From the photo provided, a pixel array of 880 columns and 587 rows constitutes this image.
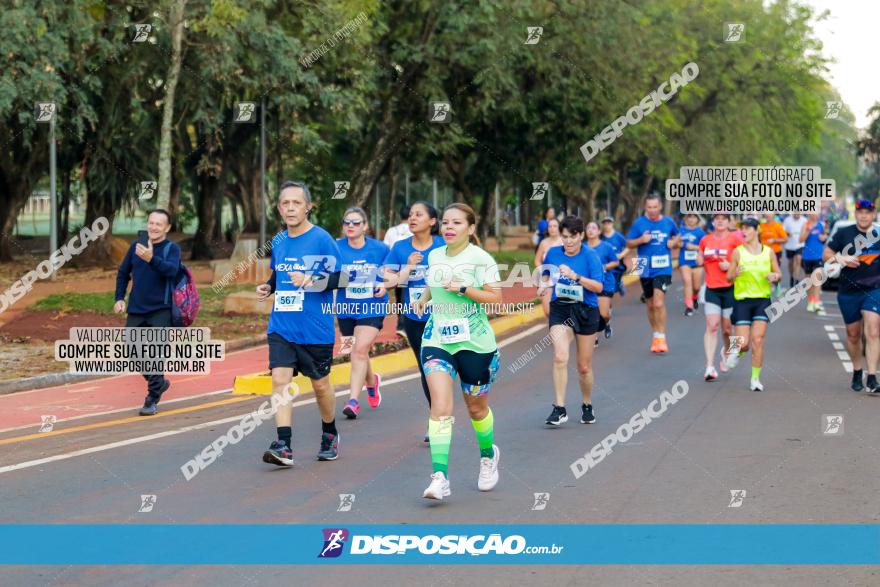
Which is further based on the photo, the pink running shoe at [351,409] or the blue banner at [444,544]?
the pink running shoe at [351,409]

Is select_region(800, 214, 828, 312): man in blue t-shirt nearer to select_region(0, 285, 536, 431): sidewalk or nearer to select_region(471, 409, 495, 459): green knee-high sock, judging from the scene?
select_region(0, 285, 536, 431): sidewalk

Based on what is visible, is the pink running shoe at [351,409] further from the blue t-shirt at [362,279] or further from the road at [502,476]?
the blue t-shirt at [362,279]

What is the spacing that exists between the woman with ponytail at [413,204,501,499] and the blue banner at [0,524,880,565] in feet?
3.19

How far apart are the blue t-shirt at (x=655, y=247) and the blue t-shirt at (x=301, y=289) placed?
29.2 feet

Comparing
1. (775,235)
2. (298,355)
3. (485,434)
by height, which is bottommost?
(485,434)

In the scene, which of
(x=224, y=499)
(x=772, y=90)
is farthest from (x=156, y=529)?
(x=772, y=90)

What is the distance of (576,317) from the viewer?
11.4 meters

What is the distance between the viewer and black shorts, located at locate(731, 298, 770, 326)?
13.6 metres

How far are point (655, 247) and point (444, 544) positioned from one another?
1108 centimetres

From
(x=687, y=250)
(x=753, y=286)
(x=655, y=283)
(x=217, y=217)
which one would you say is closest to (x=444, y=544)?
(x=753, y=286)

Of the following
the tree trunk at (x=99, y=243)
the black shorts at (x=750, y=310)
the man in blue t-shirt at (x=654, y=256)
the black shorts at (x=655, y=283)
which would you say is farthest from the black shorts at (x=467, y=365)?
the tree trunk at (x=99, y=243)

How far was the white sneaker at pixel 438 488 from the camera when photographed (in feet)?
26.2

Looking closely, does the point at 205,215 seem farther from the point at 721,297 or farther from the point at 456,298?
the point at 456,298

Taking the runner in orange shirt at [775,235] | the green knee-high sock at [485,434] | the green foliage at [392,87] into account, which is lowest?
the green knee-high sock at [485,434]
